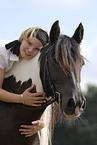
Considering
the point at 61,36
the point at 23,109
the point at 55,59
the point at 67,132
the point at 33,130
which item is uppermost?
the point at 61,36

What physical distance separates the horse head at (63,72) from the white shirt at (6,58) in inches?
19.6

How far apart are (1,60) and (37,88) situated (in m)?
0.65

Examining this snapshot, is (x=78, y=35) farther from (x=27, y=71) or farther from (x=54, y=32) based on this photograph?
(x=27, y=71)

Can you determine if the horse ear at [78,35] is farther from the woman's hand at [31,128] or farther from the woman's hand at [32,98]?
the woman's hand at [31,128]

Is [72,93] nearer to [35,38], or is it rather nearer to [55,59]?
[55,59]

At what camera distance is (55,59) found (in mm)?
3748

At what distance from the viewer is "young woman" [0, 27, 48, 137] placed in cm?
401

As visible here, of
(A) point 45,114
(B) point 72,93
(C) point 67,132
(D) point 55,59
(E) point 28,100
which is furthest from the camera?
(C) point 67,132

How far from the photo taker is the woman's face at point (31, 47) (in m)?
4.13

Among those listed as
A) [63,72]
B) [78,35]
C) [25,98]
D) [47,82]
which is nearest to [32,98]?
[25,98]

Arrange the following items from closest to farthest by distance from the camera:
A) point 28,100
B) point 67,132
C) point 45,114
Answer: point 28,100 < point 45,114 < point 67,132

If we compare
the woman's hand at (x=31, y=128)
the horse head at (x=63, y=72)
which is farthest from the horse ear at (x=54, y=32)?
the woman's hand at (x=31, y=128)

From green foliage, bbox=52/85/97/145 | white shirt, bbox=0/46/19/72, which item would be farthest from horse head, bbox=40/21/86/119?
green foliage, bbox=52/85/97/145

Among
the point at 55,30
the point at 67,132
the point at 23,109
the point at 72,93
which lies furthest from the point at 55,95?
the point at 67,132
